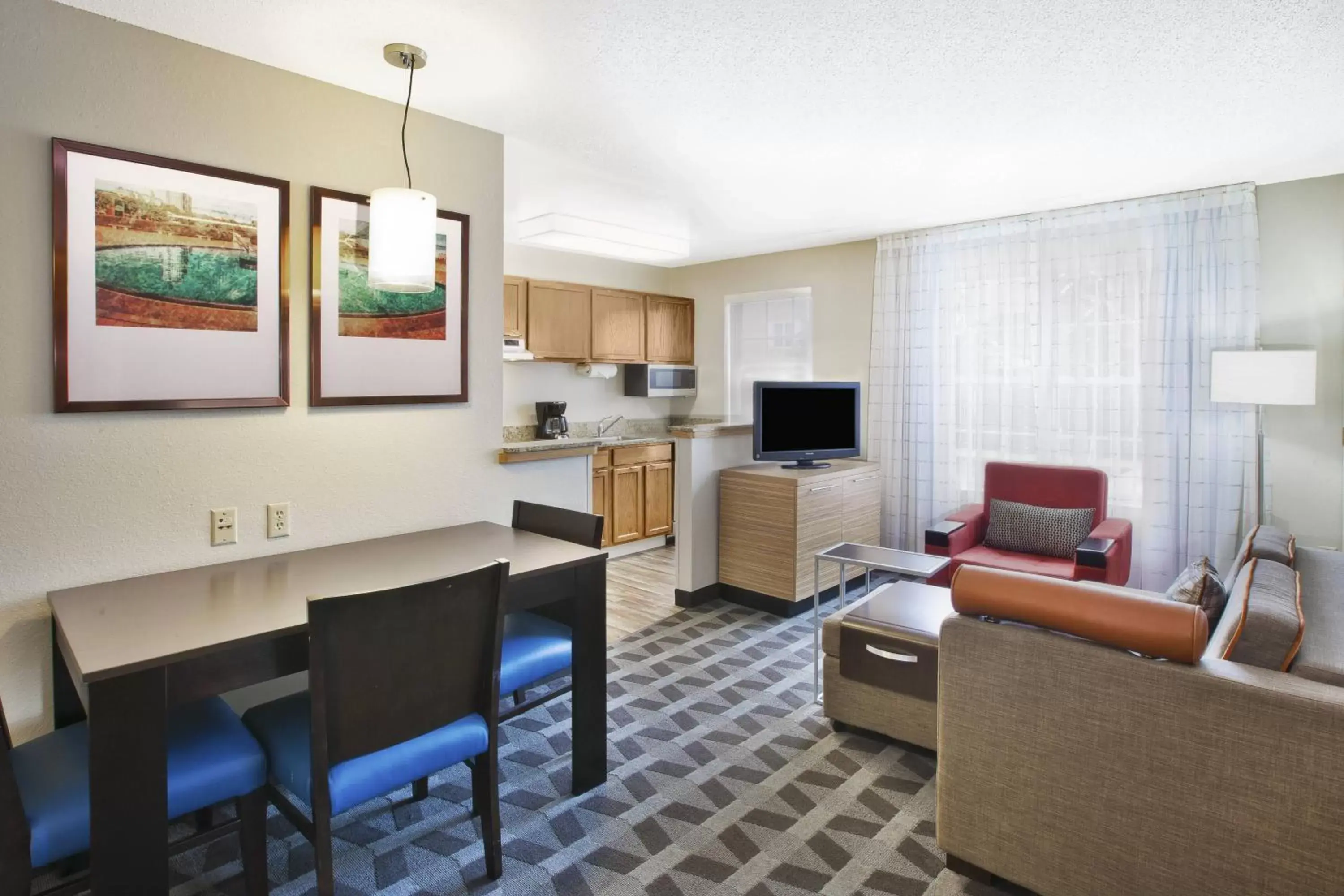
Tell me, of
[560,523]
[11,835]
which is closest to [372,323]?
[560,523]

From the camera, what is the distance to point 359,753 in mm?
1627

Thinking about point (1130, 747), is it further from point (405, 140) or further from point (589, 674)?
point (405, 140)

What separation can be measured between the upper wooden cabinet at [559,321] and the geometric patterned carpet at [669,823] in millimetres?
3005

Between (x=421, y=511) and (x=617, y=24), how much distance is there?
187cm

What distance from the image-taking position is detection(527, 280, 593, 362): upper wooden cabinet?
5.21 m

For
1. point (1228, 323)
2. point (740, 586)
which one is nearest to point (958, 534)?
point (740, 586)

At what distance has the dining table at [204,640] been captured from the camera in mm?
1432

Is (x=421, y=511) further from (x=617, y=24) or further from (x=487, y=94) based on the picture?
(x=617, y=24)

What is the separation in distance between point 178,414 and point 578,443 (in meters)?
1.75

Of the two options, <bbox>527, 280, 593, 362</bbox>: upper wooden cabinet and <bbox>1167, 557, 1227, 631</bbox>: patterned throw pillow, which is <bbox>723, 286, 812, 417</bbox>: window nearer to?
<bbox>527, 280, 593, 362</bbox>: upper wooden cabinet

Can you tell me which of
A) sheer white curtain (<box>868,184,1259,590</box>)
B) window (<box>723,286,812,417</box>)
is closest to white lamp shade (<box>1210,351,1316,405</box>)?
sheer white curtain (<box>868,184,1259,590</box>)

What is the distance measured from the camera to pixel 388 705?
166 cm

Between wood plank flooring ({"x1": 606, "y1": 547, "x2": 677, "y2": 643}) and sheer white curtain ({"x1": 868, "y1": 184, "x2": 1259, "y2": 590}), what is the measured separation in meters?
1.66

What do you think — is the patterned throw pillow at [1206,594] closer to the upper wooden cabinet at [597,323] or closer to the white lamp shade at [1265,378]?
the white lamp shade at [1265,378]
